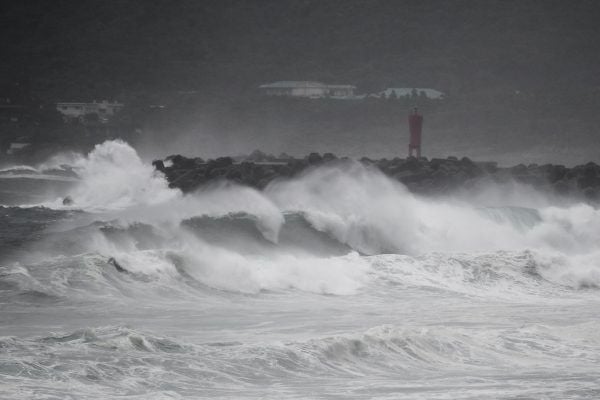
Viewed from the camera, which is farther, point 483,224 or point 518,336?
point 483,224

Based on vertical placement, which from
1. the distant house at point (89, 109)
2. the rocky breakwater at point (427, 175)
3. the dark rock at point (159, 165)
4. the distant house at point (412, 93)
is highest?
the distant house at point (412, 93)

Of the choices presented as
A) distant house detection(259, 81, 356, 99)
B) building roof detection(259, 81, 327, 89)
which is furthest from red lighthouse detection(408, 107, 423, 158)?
building roof detection(259, 81, 327, 89)

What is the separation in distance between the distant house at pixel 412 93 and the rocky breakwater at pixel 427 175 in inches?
1656

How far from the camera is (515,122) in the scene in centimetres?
6725

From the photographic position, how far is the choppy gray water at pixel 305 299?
11.2 meters

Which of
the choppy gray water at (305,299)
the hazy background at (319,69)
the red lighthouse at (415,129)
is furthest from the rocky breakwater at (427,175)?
the hazy background at (319,69)

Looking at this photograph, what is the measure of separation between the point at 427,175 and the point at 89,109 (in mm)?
54036

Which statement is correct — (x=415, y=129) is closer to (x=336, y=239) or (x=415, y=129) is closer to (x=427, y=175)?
(x=427, y=175)

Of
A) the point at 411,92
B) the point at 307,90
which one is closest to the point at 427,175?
the point at 411,92

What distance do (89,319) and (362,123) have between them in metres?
59.4

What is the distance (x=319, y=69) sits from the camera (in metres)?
93.6

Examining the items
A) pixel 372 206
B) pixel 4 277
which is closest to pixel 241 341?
pixel 4 277

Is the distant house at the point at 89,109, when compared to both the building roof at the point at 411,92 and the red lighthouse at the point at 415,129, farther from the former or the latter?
the red lighthouse at the point at 415,129

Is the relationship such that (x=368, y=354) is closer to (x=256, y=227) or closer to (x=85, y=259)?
(x=85, y=259)
